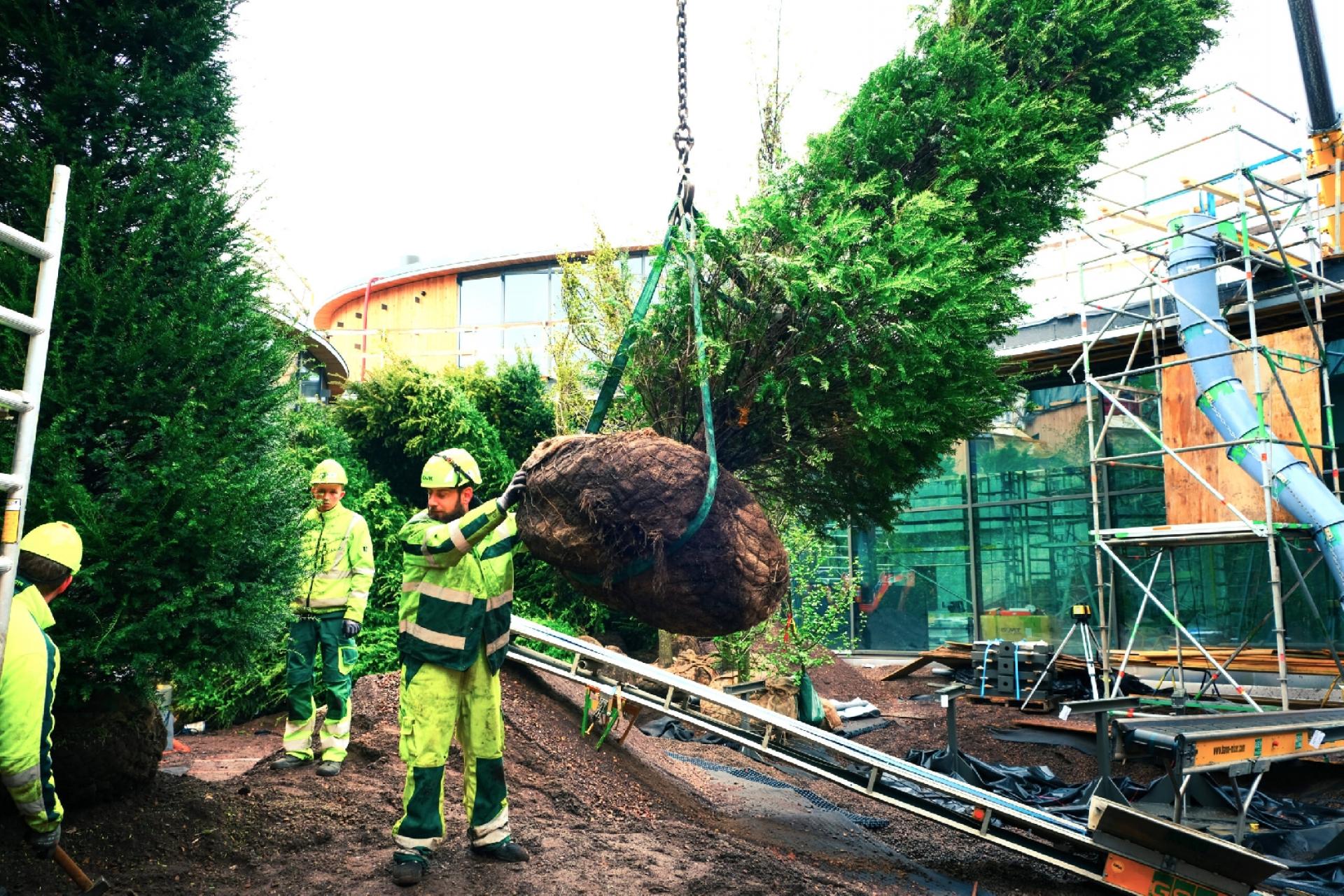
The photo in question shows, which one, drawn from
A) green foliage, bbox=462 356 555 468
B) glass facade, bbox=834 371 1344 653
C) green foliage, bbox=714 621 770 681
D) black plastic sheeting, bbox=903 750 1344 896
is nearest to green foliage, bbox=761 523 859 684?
green foliage, bbox=714 621 770 681

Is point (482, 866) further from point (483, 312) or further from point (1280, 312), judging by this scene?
point (483, 312)

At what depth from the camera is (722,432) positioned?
14.8ft

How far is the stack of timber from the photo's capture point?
10078 millimetres

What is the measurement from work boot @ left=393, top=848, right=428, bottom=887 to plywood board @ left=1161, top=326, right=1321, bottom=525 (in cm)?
960

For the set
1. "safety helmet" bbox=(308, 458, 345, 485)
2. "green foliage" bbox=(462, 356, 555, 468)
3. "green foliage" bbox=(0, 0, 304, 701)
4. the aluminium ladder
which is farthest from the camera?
"green foliage" bbox=(462, 356, 555, 468)

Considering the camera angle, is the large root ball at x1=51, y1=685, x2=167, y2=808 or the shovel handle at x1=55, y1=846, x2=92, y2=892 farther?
the large root ball at x1=51, y1=685, x2=167, y2=808

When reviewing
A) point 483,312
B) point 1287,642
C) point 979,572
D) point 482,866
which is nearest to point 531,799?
point 482,866

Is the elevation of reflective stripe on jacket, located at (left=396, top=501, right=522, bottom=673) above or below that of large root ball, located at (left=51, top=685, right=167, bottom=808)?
above

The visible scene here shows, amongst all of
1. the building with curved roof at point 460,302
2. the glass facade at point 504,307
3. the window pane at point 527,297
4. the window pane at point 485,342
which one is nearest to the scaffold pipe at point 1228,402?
the glass facade at point 504,307

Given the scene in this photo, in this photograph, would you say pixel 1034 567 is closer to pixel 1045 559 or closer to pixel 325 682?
pixel 1045 559

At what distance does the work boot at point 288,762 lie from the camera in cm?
580

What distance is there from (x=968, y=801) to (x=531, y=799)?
2.70 metres

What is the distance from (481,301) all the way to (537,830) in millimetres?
17558

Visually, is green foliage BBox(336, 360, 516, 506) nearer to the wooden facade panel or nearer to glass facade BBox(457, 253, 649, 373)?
glass facade BBox(457, 253, 649, 373)
